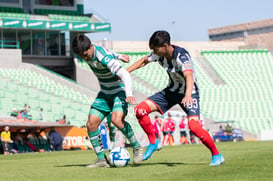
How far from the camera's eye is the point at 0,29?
45500 mm

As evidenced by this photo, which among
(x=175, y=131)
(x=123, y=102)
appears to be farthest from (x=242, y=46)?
(x=123, y=102)

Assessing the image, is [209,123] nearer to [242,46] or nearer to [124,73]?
[242,46]

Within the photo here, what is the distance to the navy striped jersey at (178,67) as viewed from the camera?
360 inches

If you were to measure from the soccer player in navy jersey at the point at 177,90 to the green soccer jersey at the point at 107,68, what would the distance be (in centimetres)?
32

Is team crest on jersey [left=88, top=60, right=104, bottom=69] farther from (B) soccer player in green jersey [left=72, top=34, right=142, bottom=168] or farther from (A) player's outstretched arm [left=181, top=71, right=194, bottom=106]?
(A) player's outstretched arm [left=181, top=71, right=194, bottom=106]

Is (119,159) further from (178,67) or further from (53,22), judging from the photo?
(53,22)

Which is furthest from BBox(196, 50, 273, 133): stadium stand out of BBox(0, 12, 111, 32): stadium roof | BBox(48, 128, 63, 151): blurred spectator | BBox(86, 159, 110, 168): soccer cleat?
BBox(86, 159, 110, 168): soccer cleat

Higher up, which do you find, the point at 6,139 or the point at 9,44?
the point at 9,44

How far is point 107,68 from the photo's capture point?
9.86 meters

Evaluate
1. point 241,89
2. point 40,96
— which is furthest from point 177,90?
point 241,89

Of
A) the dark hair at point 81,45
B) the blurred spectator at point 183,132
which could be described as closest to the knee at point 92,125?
the dark hair at point 81,45

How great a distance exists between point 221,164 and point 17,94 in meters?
26.7

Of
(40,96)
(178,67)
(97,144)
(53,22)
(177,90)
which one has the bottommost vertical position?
(97,144)

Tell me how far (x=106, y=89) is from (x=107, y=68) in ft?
1.50
